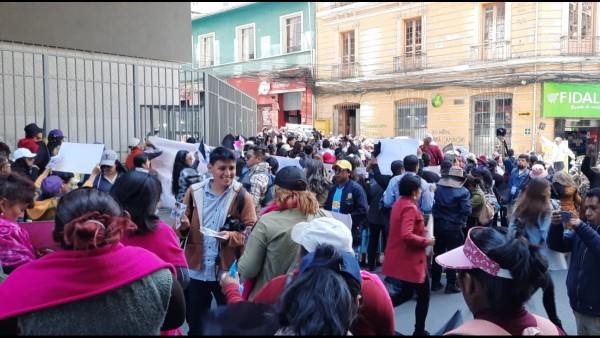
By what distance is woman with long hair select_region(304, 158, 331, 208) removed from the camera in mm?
6484

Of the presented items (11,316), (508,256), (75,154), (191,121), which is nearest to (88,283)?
(11,316)

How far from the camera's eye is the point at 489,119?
21.2 m

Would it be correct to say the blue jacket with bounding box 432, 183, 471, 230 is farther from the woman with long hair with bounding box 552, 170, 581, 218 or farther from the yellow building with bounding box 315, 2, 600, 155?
the yellow building with bounding box 315, 2, 600, 155

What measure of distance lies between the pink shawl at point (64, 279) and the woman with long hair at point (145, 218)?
2.76 ft

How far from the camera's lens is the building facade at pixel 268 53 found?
27250 millimetres

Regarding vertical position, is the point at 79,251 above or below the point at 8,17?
below

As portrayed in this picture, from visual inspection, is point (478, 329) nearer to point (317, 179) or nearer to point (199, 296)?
point (199, 296)

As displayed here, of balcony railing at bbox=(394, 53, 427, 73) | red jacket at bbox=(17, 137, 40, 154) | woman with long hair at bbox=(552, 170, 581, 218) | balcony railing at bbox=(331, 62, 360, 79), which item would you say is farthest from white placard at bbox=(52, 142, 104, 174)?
balcony railing at bbox=(331, 62, 360, 79)

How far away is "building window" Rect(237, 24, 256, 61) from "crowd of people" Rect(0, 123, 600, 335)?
79.0 feet

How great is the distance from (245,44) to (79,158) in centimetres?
2486

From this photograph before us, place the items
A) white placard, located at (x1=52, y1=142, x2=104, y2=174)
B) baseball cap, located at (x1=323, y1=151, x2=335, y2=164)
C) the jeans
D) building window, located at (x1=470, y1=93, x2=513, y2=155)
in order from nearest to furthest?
1. the jeans
2. white placard, located at (x1=52, y1=142, x2=104, y2=174)
3. baseball cap, located at (x1=323, y1=151, x2=335, y2=164)
4. building window, located at (x1=470, y1=93, x2=513, y2=155)

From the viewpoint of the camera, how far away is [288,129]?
19172 mm

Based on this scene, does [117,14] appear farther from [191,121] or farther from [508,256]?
[508,256]

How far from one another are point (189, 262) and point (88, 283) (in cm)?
192
